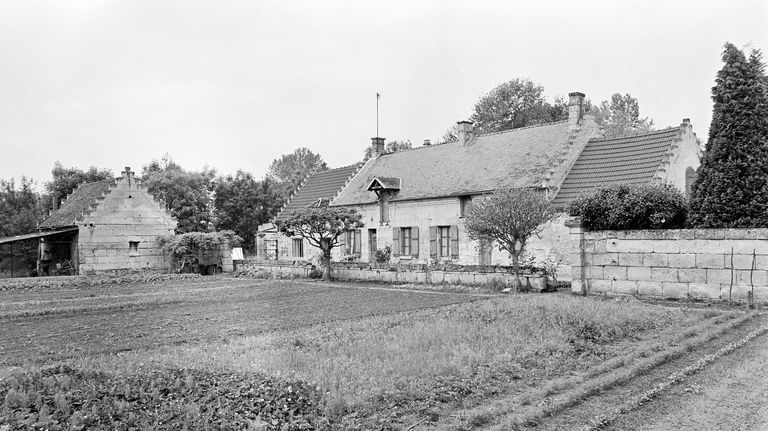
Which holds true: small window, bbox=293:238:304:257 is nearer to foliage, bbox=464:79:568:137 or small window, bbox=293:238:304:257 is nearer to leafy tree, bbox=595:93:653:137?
foliage, bbox=464:79:568:137

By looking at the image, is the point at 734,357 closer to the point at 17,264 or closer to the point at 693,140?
the point at 693,140

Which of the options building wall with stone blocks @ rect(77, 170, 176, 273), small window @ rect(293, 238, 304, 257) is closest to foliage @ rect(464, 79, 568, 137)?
small window @ rect(293, 238, 304, 257)

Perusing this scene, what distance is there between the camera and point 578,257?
18578mm

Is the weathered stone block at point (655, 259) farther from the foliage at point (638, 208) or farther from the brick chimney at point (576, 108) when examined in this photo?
the brick chimney at point (576, 108)

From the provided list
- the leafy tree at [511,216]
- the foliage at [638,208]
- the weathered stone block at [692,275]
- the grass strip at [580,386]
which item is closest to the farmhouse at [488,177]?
the leafy tree at [511,216]

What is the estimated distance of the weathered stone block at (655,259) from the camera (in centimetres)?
1667

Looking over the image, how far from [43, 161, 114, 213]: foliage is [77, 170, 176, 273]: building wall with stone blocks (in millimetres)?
14711

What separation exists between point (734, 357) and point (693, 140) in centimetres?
1970

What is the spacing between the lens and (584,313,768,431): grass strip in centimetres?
614

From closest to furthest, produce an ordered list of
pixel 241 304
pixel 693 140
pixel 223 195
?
pixel 241 304
pixel 693 140
pixel 223 195

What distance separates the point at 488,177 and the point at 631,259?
38.9 ft

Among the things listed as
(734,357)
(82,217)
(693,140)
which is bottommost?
(734,357)

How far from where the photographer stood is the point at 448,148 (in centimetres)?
3450

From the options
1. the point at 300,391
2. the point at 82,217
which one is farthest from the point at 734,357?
the point at 82,217
